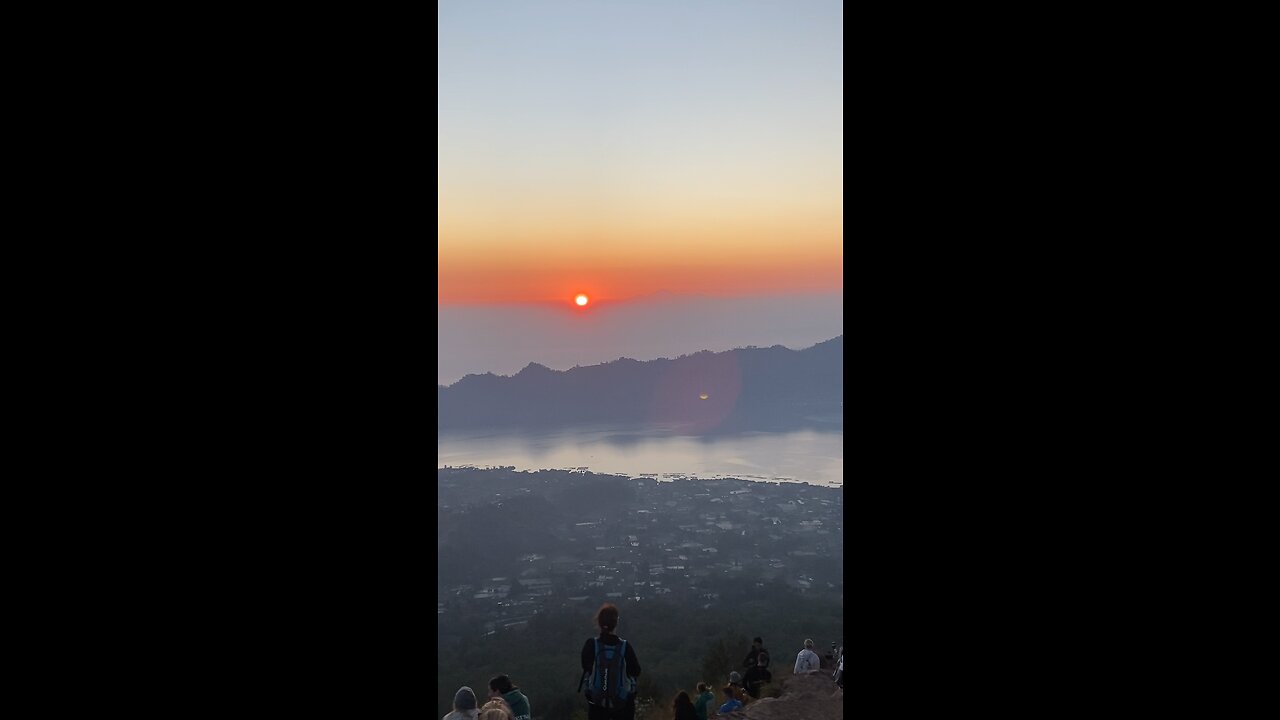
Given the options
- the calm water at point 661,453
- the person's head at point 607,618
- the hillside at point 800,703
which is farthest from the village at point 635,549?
the person's head at point 607,618

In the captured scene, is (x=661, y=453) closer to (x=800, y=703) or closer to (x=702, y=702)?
(x=800, y=703)

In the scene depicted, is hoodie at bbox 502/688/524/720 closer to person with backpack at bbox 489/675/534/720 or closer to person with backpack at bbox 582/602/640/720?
person with backpack at bbox 489/675/534/720

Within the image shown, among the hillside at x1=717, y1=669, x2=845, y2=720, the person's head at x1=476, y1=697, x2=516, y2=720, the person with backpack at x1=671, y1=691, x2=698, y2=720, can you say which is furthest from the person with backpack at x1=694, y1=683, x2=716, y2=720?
the person's head at x1=476, y1=697, x2=516, y2=720
